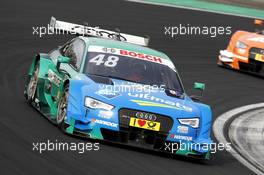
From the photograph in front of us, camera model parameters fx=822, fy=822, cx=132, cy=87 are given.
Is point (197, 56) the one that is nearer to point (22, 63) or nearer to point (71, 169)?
point (22, 63)

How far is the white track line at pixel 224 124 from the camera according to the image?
9942 millimetres

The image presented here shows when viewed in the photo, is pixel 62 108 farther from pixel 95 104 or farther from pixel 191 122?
pixel 191 122

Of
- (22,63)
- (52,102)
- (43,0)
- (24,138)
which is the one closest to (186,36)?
(43,0)

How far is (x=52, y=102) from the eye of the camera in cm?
1068

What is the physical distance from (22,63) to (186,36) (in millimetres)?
7986

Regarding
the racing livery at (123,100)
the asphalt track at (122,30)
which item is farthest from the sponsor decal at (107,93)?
the asphalt track at (122,30)

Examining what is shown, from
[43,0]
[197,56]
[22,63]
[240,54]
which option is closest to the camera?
[22,63]

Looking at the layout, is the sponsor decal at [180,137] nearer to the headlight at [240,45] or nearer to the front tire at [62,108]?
the front tire at [62,108]

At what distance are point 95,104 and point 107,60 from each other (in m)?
1.20

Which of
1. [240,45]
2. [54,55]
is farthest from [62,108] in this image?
[240,45]

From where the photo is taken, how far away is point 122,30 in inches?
834

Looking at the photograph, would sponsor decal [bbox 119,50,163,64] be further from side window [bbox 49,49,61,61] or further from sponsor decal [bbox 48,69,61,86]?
side window [bbox 49,49,61,61]

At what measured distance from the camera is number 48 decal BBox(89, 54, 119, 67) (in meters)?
10.5

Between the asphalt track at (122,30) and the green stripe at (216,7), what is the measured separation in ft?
4.28
